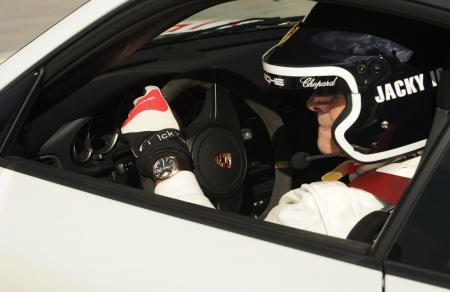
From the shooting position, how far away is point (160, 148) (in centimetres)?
222

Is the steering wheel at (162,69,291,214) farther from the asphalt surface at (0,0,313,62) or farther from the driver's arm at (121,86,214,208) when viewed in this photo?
the asphalt surface at (0,0,313,62)

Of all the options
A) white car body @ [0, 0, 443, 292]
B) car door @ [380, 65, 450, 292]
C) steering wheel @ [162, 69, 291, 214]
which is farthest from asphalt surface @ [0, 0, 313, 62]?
car door @ [380, 65, 450, 292]

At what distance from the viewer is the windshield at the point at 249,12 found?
3.32 meters

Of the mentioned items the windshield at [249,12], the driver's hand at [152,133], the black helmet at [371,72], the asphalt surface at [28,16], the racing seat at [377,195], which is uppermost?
the asphalt surface at [28,16]

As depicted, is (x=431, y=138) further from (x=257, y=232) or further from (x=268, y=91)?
(x=268, y=91)

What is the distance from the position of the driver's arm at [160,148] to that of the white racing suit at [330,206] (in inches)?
11.0

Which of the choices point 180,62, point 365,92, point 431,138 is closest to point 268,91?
point 180,62

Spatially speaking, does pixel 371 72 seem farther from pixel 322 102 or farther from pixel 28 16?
pixel 28 16

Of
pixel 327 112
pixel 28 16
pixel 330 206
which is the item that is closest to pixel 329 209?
pixel 330 206

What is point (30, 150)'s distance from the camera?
2.28m

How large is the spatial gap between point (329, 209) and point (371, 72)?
1.19ft

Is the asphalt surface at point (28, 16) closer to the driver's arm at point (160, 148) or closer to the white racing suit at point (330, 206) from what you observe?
the driver's arm at point (160, 148)

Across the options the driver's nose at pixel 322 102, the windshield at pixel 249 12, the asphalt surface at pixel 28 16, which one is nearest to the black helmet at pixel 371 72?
the driver's nose at pixel 322 102

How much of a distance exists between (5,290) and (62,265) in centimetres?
23
